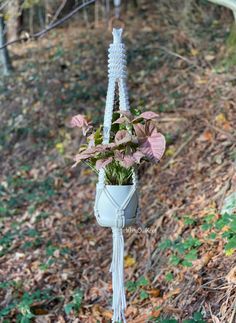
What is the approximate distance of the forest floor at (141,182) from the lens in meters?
3.20

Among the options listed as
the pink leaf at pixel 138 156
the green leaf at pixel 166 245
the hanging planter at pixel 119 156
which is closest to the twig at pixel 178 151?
the green leaf at pixel 166 245

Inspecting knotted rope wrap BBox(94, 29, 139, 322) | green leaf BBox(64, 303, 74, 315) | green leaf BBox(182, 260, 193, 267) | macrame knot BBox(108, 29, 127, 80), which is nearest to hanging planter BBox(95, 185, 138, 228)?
knotted rope wrap BBox(94, 29, 139, 322)

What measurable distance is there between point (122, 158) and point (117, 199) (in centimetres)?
22

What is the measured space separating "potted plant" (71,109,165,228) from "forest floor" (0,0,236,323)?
1.15 ft

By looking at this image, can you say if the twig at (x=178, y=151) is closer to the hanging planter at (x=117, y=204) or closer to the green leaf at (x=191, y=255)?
the green leaf at (x=191, y=255)

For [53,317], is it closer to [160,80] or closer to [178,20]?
[160,80]

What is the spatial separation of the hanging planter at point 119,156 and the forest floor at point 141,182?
31 centimetres

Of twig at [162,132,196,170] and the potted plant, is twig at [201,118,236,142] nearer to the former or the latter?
twig at [162,132,196,170]

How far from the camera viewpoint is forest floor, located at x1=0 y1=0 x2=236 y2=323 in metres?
3.20

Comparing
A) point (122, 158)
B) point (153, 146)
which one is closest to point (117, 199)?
point (122, 158)

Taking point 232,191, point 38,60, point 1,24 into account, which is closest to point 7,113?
point 38,60

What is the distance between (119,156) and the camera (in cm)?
226

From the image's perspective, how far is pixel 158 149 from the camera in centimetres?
222

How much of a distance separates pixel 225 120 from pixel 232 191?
125 cm
